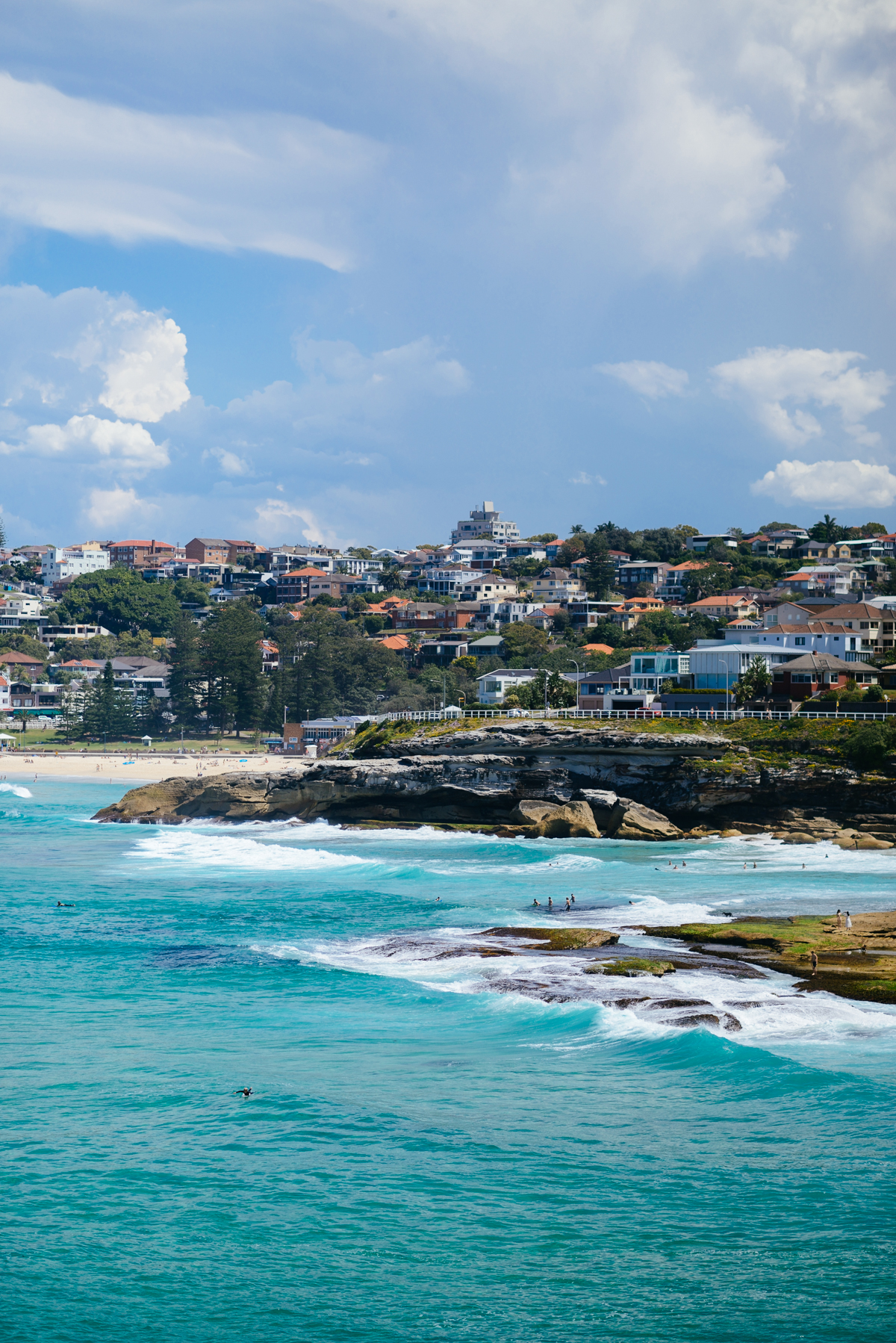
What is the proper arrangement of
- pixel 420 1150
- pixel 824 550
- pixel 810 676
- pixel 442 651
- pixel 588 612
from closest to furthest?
pixel 420 1150 → pixel 810 676 → pixel 442 651 → pixel 588 612 → pixel 824 550

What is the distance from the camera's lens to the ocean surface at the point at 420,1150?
14.6m

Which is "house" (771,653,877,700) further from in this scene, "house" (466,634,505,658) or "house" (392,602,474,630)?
"house" (392,602,474,630)

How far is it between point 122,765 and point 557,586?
71192 millimetres

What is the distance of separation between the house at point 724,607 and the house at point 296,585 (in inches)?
2733

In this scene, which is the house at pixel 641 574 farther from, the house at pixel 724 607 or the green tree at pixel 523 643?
the green tree at pixel 523 643

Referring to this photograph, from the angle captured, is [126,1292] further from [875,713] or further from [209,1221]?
[875,713]

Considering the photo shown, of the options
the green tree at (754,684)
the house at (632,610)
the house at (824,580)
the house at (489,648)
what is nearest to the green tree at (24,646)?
the house at (489,648)

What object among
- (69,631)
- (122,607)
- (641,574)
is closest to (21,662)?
(69,631)

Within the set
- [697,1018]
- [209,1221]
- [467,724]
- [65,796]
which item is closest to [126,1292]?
[209,1221]

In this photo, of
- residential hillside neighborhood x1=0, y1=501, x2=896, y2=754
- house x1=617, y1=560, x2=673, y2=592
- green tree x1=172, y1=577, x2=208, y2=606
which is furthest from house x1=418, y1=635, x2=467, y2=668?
green tree x1=172, y1=577, x2=208, y2=606

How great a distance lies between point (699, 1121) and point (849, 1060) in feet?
14.1

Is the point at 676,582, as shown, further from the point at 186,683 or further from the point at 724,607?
the point at 186,683

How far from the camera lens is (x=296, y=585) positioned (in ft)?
602

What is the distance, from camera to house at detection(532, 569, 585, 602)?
15625 centimetres
